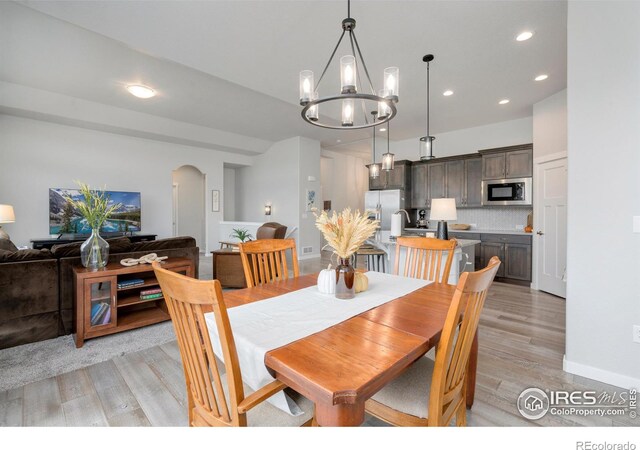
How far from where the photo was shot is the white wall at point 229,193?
362 inches

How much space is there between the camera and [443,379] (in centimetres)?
101

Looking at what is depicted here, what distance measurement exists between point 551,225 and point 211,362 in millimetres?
4999

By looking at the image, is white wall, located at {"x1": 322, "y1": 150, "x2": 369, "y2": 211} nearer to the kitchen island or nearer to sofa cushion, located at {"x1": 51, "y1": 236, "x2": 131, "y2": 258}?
the kitchen island

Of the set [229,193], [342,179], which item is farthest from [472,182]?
[229,193]

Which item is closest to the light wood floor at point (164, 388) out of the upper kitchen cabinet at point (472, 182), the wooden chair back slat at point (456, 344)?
the wooden chair back slat at point (456, 344)

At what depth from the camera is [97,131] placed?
5.81m

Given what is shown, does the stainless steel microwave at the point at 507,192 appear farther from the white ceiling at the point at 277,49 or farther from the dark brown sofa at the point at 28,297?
the dark brown sofa at the point at 28,297

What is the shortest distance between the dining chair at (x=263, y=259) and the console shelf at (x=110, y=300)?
1384 millimetres

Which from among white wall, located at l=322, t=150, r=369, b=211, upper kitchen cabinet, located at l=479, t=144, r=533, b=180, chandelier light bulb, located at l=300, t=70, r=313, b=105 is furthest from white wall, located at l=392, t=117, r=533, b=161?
chandelier light bulb, located at l=300, t=70, r=313, b=105

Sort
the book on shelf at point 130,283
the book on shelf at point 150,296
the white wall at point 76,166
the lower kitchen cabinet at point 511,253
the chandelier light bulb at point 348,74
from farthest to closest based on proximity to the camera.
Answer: the white wall at point 76,166 < the lower kitchen cabinet at point 511,253 < the book on shelf at point 150,296 < the book on shelf at point 130,283 < the chandelier light bulb at point 348,74

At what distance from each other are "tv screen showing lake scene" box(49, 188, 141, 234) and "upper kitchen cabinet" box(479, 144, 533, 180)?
7005 mm

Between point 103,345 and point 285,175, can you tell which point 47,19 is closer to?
point 103,345

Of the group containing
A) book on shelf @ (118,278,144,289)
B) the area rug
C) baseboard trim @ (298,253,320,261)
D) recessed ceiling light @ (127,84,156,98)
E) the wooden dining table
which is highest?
recessed ceiling light @ (127,84,156,98)

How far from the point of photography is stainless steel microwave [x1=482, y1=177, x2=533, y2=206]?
4.79 meters
